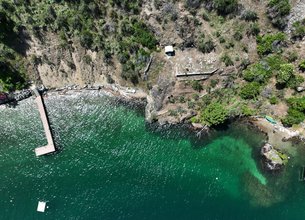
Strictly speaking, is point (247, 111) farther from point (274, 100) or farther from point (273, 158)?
point (273, 158)

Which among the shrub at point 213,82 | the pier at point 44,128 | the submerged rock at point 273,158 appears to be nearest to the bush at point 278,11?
the shrub at point 213,82

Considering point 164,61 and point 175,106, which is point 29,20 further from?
point 175,106

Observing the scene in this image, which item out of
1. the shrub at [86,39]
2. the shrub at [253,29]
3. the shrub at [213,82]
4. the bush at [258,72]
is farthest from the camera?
the shrub at [213,82]

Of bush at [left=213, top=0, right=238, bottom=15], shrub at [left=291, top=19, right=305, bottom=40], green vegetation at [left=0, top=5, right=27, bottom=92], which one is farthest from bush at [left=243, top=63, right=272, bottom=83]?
green vegetation at [left=0, top=5, right=27, bottom=92]

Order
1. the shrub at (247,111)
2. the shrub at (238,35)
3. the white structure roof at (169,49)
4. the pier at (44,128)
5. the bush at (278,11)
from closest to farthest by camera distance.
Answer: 1. the bush at (278,11)
2. the shrub at (238,35)
3. the white structure roof at (169,49)
4. the pier at (44,128)
5. the shrub at (247,111)

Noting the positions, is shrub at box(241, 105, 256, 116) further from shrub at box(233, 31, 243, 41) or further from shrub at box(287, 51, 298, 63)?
shrub at box(233, 31, 243, 41)

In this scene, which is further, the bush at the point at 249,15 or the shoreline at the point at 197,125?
the shoreline at the point at 197,125

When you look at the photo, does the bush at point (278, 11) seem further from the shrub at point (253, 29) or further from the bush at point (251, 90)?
the bush at point (251, 90)
